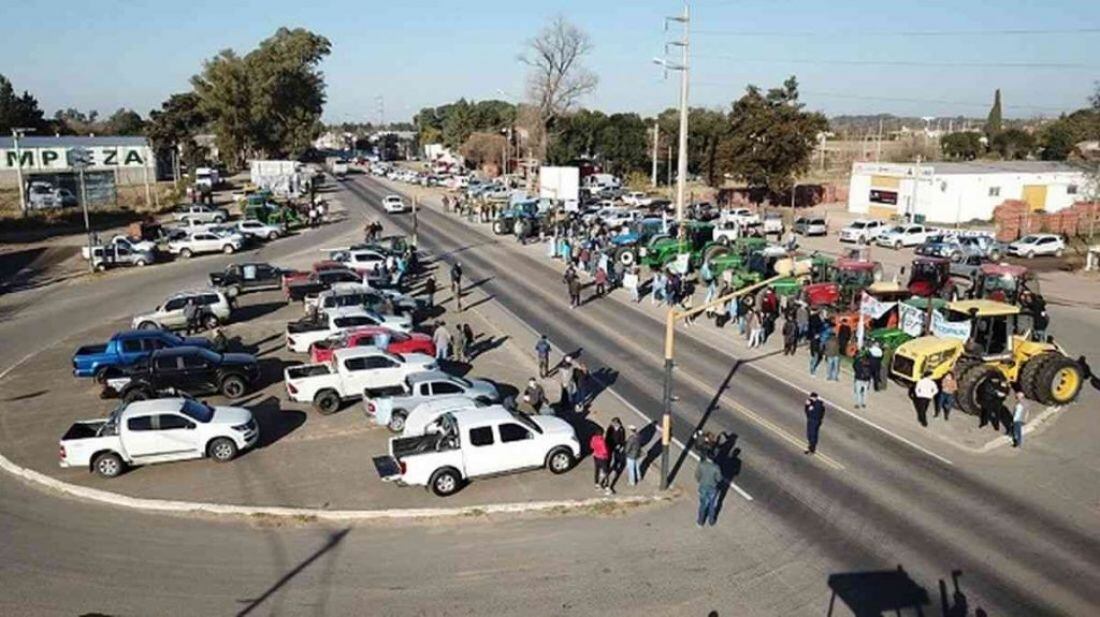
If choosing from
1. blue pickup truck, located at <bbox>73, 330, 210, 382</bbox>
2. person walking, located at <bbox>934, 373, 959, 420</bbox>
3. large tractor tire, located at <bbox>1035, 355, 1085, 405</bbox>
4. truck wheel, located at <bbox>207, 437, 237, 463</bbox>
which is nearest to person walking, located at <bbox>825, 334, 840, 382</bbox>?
person walking, located at <bbox>934, 373, 959, 420</bbox>

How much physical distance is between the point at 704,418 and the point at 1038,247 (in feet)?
114

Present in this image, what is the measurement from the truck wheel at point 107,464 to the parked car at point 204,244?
3289 cm

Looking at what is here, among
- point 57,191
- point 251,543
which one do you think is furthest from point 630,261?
point 57,191

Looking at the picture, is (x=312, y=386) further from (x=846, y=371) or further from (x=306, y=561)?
(x=846, y=371)

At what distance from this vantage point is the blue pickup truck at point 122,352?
80.0 ft

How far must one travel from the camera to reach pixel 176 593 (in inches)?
530

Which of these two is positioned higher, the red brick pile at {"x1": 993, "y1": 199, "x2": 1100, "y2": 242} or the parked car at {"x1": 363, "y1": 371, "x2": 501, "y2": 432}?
the red brick pile at {"x1": 993, "y1": 199, "x2": 1100, "y2": 242}

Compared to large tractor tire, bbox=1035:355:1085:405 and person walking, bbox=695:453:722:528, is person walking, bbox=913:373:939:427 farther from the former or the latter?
person walking, bbox=695:453:722:528

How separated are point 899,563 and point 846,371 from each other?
1187cm

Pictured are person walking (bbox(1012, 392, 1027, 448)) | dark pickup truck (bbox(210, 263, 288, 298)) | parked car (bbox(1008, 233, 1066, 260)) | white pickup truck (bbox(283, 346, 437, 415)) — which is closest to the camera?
person walking (bbox(1012, 392, 1027, 448))

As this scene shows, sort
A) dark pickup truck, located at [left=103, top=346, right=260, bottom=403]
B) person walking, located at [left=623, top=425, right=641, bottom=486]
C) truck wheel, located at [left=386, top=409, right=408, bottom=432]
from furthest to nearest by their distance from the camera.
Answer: dark pickup truck, located at [left=103, top=346, right=260, bottom=403] → truck wheel, located at [left=386, top=409, right=408, bottom=432] → person walking, located at [left=623, top=425, right=641, bottom=486]

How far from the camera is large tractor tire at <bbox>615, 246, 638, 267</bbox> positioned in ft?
136

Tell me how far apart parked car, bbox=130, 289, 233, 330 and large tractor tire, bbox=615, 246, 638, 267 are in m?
18.5

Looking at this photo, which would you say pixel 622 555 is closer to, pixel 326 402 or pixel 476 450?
pixel 476 450
